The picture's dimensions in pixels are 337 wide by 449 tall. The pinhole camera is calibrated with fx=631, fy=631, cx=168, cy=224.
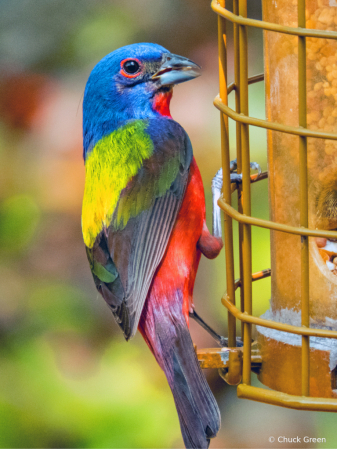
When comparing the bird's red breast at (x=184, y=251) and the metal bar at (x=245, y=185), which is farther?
the bird's red breast at (x=184, y=251)

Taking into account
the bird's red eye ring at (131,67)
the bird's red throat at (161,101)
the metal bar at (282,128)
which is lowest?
the bird's red throat at (161,101)

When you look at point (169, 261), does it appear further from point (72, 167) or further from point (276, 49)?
point (72, 167)

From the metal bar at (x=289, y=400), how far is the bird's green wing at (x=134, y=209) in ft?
1.92

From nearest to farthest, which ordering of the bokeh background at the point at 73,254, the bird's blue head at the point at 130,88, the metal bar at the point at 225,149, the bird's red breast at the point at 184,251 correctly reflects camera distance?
1. the metal bar at the point at 225,149
2. the bird's red breast at the point at 184,251
3. the bird's blue head at the point at 130,88
4. the bokeh background at the point at 73,254

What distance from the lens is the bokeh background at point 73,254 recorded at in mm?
4148

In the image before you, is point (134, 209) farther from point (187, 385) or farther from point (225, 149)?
point (187, 385)

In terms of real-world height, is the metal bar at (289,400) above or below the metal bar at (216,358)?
above

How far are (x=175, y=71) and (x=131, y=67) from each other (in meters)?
0.25

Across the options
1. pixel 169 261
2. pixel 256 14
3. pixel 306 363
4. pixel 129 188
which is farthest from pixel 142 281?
pixel 256 14

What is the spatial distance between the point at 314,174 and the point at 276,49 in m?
0.53

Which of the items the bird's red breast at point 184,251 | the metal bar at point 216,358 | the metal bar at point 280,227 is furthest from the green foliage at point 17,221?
the metal bar at point 280,227

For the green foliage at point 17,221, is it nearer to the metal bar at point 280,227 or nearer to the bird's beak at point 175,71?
the bird's beak at point 175,71

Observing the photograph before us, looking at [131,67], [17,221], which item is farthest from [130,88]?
[17,221]

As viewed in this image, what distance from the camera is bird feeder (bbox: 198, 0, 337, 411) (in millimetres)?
2311
